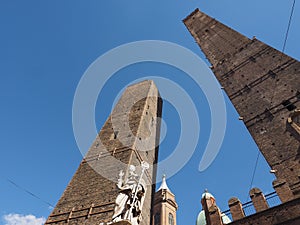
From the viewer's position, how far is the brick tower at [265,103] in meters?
8.05

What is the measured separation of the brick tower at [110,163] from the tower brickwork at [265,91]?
4.70m

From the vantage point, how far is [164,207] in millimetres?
23625

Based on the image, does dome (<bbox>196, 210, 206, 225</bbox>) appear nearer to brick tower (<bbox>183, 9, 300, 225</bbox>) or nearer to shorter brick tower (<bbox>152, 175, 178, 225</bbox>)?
shorter brick tower (<bbox>152, 175, 178, 225</bbox>)

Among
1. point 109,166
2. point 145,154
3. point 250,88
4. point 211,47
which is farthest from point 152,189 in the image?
point 211,47

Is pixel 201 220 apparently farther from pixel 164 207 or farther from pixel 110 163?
pixel 110 163

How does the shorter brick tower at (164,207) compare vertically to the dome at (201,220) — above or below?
above

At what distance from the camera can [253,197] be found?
846 cm

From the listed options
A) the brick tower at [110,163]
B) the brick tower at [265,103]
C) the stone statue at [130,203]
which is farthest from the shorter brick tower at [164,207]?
the stone statue at [130,203]

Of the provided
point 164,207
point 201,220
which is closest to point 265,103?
point 201,220

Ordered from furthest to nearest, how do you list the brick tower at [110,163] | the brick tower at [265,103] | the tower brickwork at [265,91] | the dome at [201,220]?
1. the dome at [201,220]
2. the tower brickwork at [265,91]
3. the brick tower at [110,163]
4. the brick tower at [265,103]

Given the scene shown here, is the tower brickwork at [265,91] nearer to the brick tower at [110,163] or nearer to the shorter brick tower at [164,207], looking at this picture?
the brick tower at [110,163]

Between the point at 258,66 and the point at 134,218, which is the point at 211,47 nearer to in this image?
the point at 258,66

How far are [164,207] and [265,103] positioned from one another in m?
15.0

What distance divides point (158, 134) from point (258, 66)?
7094 mm
